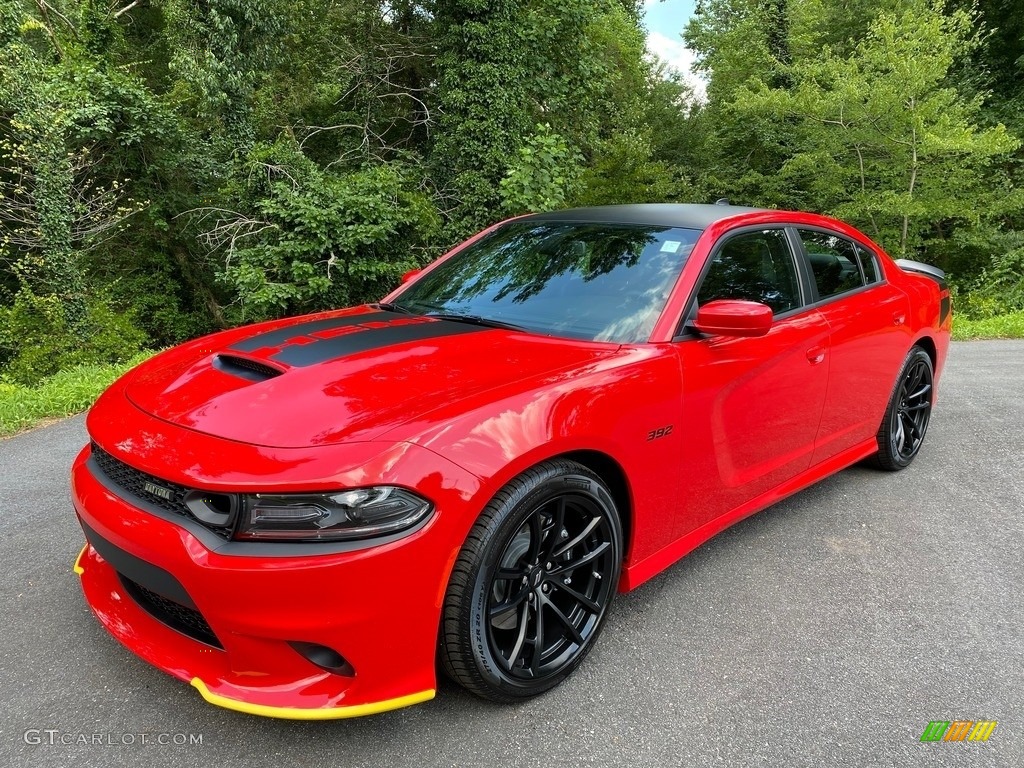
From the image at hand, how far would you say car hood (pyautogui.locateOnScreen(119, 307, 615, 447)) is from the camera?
75.1 inches

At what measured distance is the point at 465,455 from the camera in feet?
6.09

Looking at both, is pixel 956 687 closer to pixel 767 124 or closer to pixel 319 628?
pixel 319 628

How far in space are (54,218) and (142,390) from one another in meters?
12.7

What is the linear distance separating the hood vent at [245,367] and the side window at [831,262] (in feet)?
8.56

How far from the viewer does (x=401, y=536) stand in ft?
5.71

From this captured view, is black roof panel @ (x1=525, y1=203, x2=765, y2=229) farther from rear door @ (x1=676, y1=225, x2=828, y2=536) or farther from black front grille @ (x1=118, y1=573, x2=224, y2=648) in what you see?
black front grille @ (x1=118, y1=573, x2=224, y2=648)

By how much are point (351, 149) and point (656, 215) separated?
1237 cm

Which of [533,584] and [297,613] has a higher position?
[297,613]

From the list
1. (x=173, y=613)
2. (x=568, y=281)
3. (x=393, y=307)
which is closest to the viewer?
(x=173, y=613)

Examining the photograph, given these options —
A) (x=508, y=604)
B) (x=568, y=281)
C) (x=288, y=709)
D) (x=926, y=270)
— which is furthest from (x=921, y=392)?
(x=288, y=709)

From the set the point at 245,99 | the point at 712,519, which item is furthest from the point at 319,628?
the point at 245,99

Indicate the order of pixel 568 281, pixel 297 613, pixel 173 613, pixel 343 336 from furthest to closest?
pixel 568 281 < pixel 343 336 < pixel 173 613 < pixel 297 613

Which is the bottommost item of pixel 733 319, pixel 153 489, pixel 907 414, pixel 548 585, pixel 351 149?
pixel 548 585

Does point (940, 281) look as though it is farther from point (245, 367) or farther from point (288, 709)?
point (288, 709)
